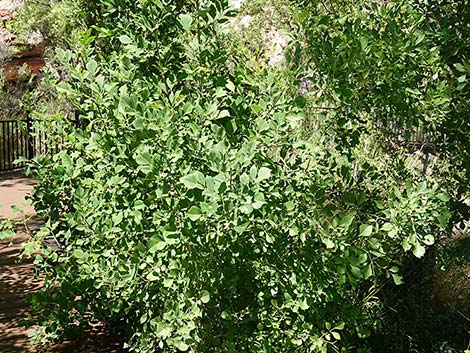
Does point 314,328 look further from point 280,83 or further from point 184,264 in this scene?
point 280,83

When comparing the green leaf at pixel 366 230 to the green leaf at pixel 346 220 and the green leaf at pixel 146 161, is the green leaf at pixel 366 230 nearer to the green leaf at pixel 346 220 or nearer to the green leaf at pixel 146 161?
the green leaf at pixel 346 220

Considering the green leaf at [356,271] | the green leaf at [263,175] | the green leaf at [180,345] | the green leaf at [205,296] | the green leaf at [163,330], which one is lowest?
the green leaf at [180,345]

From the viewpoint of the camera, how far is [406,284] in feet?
16.9

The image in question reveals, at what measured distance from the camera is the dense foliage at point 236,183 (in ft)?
9.15

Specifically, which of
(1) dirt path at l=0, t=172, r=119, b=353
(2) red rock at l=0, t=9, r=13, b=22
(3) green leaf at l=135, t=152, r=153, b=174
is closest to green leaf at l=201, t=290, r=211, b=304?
(3) green leaf at l=135, t=152, r=153, b=174

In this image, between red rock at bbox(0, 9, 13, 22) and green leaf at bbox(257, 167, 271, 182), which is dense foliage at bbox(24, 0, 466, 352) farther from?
red rock at bbox(0, 9, 13, 22)

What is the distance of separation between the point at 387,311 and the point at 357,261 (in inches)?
91.0

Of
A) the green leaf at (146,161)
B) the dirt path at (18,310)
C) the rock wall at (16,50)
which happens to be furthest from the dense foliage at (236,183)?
the rock wall at (16,50)

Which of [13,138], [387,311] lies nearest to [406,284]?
[387,311]

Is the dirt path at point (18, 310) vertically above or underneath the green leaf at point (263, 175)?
underneath

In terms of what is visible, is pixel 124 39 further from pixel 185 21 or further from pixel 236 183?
pixel 236 183

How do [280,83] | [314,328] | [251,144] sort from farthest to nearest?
1. [314,328]
2. [280,83]
3. [251,144]

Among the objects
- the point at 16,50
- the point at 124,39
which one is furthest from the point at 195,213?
the point at 16,50

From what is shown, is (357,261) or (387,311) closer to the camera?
(357,261)
